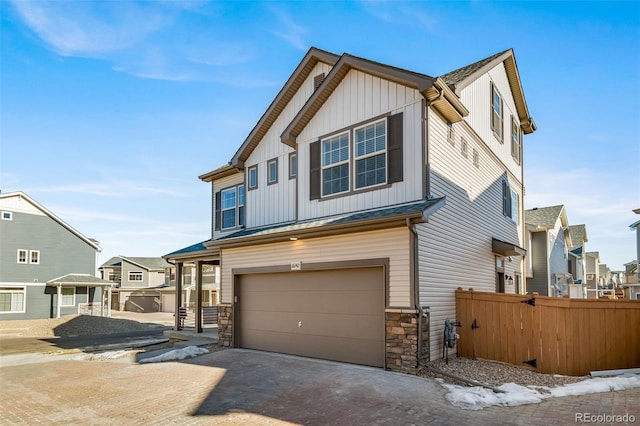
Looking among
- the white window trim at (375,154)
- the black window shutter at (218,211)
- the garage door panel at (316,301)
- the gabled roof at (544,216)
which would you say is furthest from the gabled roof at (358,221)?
the gabled roof at (544,216)

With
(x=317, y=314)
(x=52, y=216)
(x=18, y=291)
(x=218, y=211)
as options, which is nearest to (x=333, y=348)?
(x=317, y=314)

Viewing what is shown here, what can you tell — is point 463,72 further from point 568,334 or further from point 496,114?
point 568,334

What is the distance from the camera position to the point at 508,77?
15859 millimetres

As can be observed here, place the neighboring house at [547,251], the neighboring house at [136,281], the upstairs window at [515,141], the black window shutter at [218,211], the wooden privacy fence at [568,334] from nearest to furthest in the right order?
the wooden privacy fence at [568,334]
the upstairs window at [515,141]
the black window shutter at [218,211]
the neighboring house at [547,251]
the neighboring house at [136,281]

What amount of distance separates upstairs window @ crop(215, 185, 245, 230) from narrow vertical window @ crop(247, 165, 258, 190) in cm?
134

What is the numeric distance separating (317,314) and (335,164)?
3963 mm

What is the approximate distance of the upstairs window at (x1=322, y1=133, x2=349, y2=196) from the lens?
38.3ft

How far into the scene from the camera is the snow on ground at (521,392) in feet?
23.1

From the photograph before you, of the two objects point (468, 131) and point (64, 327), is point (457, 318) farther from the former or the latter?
point (64, 327)

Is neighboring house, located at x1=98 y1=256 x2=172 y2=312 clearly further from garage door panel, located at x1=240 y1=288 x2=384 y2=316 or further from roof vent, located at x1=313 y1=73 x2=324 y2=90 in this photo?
roof vent, located at x1=313 y1=73 x2=324 y2=90

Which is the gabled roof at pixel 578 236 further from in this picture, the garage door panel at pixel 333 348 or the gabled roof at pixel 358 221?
the garage door panel at pixel 333 348

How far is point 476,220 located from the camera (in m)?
12.9

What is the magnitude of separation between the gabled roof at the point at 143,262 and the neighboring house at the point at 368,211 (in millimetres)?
39810

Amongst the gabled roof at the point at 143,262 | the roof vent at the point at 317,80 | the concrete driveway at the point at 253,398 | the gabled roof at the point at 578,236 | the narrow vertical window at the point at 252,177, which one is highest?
the roof vent at the point at 317,80
